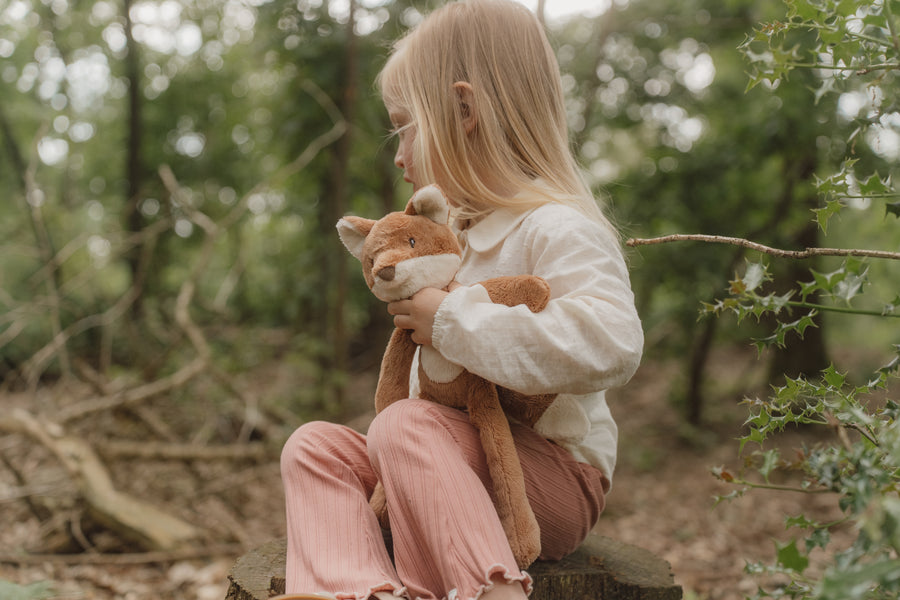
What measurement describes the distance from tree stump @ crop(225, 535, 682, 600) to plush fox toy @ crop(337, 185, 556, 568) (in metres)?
0.30

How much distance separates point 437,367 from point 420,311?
0.15m

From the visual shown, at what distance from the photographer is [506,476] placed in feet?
4.68

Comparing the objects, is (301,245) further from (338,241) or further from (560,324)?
(560,324)

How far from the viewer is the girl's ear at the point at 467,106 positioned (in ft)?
5.43

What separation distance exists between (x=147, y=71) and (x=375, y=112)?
4742mm

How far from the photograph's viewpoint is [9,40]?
7.87m

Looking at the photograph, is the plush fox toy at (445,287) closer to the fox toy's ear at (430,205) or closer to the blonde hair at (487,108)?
the fox toy's ear at (430,205)

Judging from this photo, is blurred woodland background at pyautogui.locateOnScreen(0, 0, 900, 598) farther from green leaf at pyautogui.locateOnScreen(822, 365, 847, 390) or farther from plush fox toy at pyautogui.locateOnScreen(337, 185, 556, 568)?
plush fox toy at pyautogui.locateOnScreen(337, 185, 556, 568)

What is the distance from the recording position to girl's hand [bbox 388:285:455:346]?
4.62ft

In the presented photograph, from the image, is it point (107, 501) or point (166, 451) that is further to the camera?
point (166, 451)

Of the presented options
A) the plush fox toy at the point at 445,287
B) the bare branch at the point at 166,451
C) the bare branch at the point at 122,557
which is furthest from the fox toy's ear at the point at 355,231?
the bare branch at the point at 166,451

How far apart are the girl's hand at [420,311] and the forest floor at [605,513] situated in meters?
0.87

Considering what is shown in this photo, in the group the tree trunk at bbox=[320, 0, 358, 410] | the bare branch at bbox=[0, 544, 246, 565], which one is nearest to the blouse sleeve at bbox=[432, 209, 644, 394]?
the bare branch at bbox=[0, 544, 246, 565]

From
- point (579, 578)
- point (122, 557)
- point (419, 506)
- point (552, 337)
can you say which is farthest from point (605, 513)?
point (552, 337)
